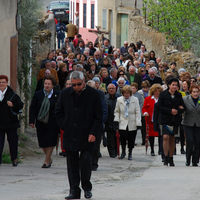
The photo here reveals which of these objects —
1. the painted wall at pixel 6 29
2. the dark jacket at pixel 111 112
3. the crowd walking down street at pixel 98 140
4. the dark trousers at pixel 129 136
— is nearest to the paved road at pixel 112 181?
the crowd walking down street at pixel 98 140

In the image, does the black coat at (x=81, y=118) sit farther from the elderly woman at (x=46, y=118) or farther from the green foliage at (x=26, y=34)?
the green foliage at (x=26, y=34)

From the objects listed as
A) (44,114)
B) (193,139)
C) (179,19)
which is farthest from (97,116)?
(179,19)

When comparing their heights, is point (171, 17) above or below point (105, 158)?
above

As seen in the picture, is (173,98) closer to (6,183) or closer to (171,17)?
(6,183)

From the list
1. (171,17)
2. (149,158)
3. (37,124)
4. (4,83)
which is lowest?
(149,158)

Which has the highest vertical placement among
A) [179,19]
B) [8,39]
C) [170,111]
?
[179,19]

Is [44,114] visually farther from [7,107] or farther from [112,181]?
[112,181]

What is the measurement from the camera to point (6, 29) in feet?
48.0

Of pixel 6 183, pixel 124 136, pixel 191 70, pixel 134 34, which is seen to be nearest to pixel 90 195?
pixel 6 183

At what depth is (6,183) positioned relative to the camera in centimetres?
1065

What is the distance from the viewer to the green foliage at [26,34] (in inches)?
666

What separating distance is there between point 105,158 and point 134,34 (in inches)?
923

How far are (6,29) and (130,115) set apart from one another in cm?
355

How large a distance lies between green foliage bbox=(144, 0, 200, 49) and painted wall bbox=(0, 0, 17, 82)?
1765 cm
